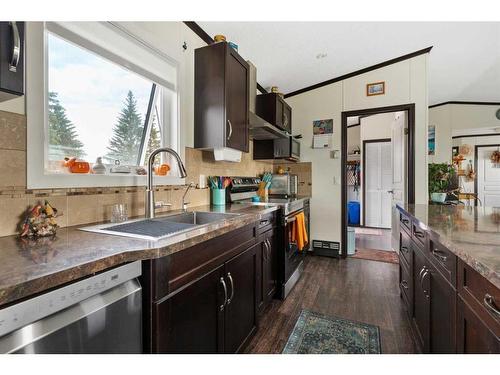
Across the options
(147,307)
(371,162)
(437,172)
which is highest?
(371,162)

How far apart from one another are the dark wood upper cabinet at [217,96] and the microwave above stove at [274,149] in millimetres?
1200

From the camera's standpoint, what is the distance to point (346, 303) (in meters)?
2.32

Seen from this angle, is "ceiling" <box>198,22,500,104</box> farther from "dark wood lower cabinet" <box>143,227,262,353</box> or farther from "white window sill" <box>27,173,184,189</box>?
"dark wood lower cabinet" <box>143,227,262,353</box>

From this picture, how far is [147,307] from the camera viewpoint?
91 centimetres

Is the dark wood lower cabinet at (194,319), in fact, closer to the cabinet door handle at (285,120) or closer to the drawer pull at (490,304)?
the drawer pull at (490,304)

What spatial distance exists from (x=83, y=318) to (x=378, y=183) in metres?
6.28

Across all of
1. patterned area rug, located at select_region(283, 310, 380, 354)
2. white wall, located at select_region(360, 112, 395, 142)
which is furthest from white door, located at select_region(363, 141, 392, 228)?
patterned area rug, located at select_region(283, 310, 380, 354)

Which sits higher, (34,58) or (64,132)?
(34,58)

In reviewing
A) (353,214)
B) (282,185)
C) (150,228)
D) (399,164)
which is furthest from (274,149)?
→ (353,214)

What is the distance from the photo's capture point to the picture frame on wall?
3.53m
